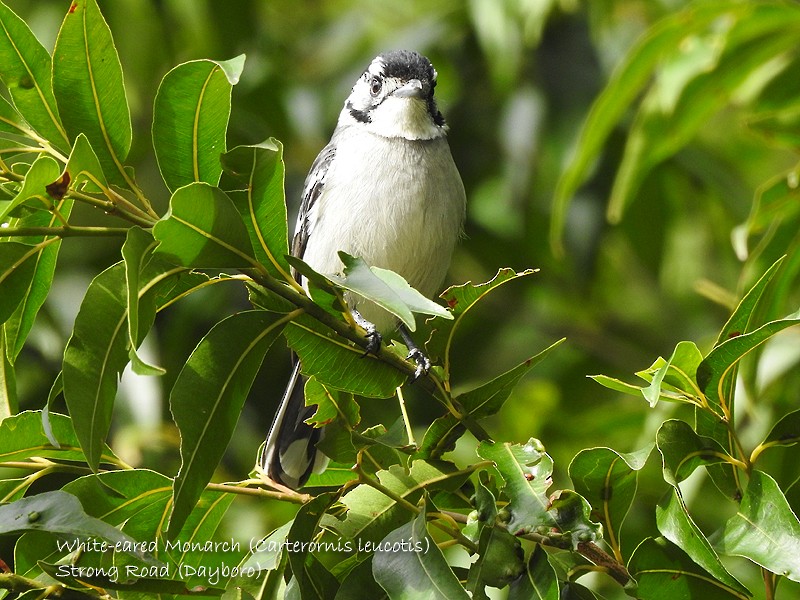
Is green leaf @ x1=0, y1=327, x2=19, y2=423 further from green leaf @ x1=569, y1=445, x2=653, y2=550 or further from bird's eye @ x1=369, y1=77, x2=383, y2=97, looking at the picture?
bird's eye @ x1=369, y1=77, x2=383, y2=97

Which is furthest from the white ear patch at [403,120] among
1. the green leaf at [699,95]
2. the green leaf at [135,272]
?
the green leaf at [135,272]

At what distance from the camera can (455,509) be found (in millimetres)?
2330

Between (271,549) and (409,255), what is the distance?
5.40ft

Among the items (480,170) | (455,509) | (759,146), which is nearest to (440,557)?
(455,509)

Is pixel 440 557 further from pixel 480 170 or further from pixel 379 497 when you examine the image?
pixel 480 170

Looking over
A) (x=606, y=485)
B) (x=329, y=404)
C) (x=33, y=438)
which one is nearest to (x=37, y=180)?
(x=33, y=438)

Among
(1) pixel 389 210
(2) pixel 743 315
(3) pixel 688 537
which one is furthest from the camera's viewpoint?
(1) pixel 389 210

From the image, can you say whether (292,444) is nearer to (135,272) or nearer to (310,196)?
(310,196)

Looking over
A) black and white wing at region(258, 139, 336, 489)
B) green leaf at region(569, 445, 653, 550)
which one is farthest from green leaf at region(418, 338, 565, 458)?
black and white wing at region(258, 139, 336, 489)

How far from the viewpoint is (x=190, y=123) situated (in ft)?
6.61

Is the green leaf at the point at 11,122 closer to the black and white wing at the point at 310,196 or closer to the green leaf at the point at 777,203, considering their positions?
the black and white wing at the point at 310,196

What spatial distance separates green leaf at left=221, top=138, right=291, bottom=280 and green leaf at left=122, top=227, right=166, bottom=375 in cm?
23

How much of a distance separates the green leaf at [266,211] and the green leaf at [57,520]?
593 mm

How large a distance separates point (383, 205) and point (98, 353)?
5.99 feet
